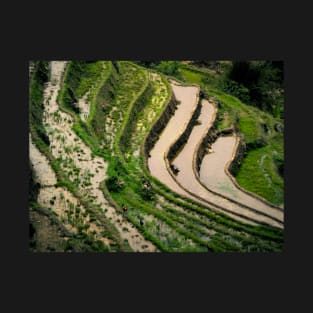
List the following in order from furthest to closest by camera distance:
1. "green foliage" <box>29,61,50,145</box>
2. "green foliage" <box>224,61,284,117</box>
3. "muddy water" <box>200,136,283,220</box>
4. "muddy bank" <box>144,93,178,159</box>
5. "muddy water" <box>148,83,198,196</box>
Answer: "green foliage" <box>224,61,284,117</box> → "muddy bank" <box>144,93,178,159</box> → "muddy water" <box>148,83,198,196</box> → "green foliage" <box>29,61,50,145</box> → "muddy water" <box>200,136,283,220</box>

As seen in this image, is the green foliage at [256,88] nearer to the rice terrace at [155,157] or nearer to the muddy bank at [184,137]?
the rice terrace at [155,157]

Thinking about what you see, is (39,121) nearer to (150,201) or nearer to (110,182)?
(110,182)

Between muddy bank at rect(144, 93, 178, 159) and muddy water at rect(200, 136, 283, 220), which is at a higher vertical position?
muddy bank at rect(144, 93, 178, 159)

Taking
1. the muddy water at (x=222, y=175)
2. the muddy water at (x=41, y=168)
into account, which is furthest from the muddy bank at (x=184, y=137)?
the muddy water at (x=41, y=168)

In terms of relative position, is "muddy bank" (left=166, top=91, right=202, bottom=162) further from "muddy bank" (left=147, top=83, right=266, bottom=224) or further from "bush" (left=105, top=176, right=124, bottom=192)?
"bush" (left=105, top=176, right=124, bottom=192)

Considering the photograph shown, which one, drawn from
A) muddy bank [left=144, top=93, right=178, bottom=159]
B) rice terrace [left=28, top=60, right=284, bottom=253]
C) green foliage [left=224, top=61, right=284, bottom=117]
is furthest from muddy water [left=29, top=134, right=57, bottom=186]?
green foliage [left=224, top=61, right=284, bottom=117]

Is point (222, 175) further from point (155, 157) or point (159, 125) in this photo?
point (159, 125)

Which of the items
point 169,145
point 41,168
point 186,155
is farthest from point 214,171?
point 41,168

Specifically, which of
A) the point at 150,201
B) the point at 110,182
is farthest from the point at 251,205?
the point at 110,182
